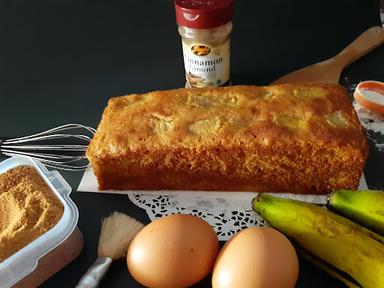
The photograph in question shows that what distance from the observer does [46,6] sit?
172 centimetres

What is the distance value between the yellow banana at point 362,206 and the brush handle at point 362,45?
0.64m

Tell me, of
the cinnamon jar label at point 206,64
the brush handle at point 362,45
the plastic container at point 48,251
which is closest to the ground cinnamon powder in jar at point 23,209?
the plastic container at point 48,251

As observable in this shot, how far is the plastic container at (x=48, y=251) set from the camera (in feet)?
2.79

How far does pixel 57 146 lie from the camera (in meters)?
1.24

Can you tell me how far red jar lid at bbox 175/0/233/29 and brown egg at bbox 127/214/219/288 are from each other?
551mm

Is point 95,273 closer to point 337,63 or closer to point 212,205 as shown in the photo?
point 212,205

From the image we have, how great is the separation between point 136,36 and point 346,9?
29.9 inches

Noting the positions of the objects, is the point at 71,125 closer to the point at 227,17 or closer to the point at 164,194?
the point at 164,194

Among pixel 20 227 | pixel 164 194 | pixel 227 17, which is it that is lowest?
pixel 164 194

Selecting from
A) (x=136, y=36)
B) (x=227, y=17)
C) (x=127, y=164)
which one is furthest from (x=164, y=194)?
(x=136, y=36)

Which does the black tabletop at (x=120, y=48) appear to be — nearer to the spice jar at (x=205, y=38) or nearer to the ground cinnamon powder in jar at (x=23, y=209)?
the spice jar at (x=205, y=38)

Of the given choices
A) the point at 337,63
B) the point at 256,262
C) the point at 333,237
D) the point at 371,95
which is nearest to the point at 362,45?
the point at 337,63

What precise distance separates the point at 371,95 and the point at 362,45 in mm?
263

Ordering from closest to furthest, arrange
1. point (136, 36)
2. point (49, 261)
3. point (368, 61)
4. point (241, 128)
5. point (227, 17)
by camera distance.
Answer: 1. point (49, 261)
2. point (241, 128)
3. point (227, 17)
4. point (368, 61)
5. point (136, 36)
